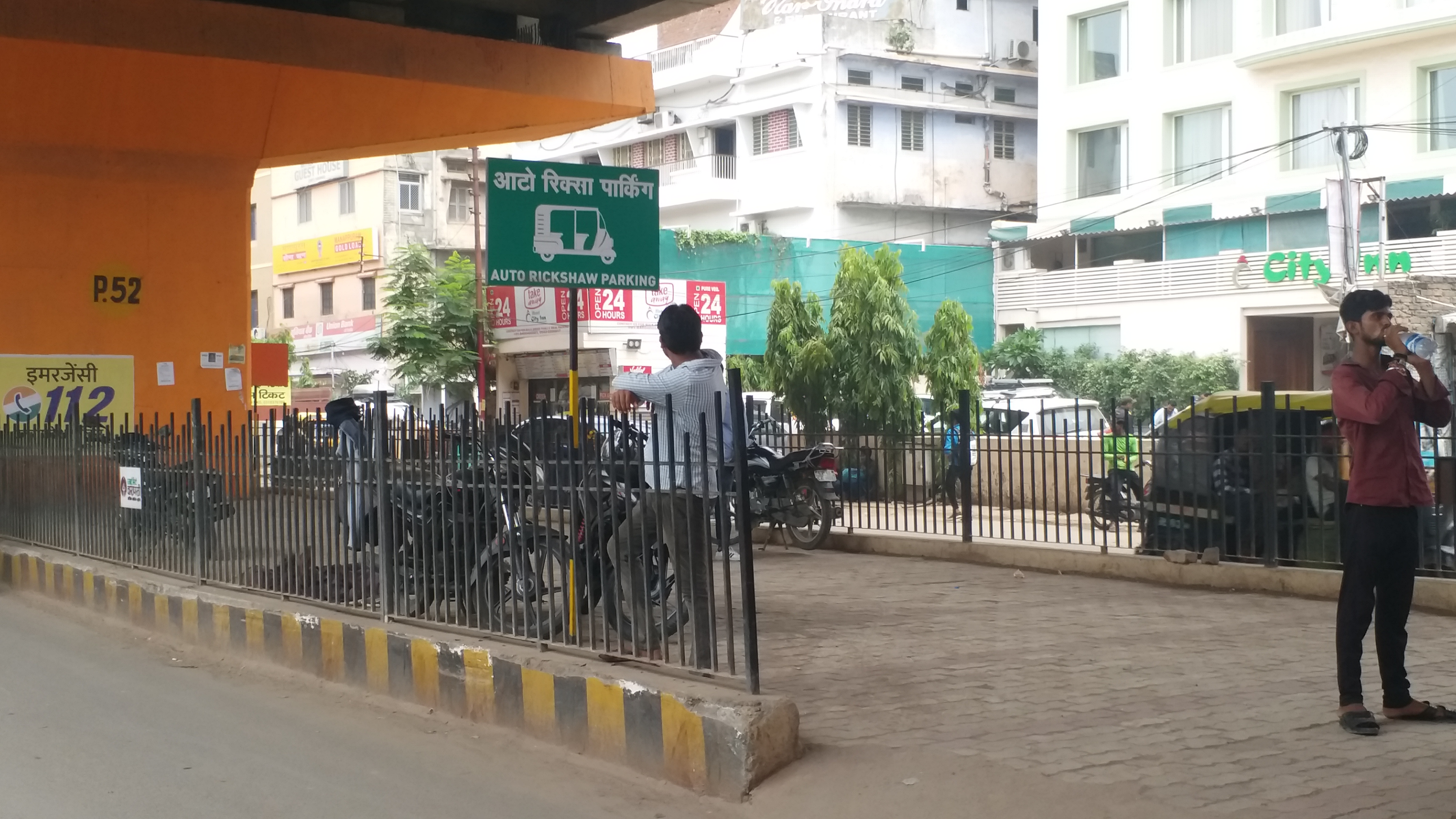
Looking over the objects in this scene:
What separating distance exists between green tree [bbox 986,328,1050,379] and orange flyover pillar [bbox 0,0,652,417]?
21.4m

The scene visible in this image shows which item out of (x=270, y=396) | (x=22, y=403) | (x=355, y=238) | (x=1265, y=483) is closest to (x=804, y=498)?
(x=1265, y=483)

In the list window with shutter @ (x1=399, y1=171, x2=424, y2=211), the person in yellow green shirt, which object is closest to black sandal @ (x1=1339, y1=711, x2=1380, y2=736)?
the person in yellow green shirt

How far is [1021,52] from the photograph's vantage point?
4428cm

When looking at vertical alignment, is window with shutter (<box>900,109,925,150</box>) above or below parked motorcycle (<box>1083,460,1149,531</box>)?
above

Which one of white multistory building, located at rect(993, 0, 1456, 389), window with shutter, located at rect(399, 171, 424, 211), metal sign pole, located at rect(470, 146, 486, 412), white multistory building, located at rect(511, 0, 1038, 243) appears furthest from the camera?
window with shutter, located at rect(399, 171, 424, 211)

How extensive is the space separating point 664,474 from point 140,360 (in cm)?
1307

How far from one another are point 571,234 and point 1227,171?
30580 millimetres

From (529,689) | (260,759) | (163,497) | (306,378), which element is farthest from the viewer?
(306,378)

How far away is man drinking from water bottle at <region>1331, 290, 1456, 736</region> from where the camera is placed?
5.34 metres

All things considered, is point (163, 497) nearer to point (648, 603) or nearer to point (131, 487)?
point (131, 487)

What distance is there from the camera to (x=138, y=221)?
1664 cm

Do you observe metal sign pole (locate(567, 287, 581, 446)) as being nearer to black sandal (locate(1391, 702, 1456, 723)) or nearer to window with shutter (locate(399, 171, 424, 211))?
black sandal (locate(1391, 702, 1456, 723))

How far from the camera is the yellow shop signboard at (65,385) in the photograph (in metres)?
15.7

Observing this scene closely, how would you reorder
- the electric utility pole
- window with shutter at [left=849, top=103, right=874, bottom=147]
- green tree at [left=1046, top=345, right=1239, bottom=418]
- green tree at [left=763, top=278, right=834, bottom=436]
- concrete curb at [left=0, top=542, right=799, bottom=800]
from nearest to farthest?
concrete curb at [left=0, top=542, right=799, bottom=800], green tree at [left=763, top=278, right=834, bottom=436], the electric utility pole, green tree at [left=1046, top=345, right=1239, bottom=418], window with shutter at [left=849, top=103, right=874, bottom=147]
